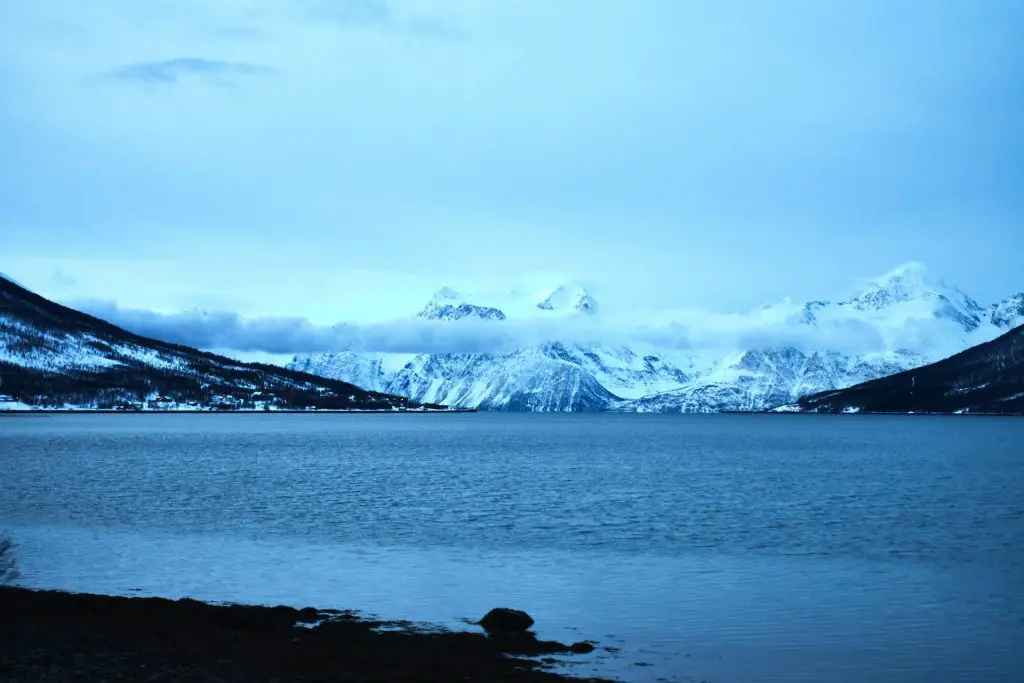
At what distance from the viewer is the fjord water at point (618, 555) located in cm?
3638

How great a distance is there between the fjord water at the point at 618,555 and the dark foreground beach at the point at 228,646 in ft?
9.47

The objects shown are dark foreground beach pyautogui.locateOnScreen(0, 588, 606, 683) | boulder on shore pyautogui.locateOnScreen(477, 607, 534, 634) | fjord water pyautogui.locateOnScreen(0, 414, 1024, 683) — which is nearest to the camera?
dark foreground beach pyautogui.locateOnScreen(0, 588, 606, 683)

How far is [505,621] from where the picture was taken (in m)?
37.4

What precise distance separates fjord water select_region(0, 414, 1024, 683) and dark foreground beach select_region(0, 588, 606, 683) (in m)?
2.89

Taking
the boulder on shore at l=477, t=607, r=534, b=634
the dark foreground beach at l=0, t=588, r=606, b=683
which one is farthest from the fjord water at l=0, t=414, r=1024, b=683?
the dark foreground beach at l=0, t=588, r=606, b=683

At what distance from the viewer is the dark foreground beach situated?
29359 millimetres

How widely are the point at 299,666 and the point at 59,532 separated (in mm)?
38426

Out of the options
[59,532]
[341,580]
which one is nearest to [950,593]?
[341,580]

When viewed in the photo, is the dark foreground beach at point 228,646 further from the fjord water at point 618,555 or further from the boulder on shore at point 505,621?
the fjord water at point 618,555

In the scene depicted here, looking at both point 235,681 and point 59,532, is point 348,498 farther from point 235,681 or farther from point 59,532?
point 235,681

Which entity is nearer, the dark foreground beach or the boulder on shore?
the dark foreground beach

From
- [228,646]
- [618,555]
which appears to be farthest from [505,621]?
[618,555]

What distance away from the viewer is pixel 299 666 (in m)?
30.7

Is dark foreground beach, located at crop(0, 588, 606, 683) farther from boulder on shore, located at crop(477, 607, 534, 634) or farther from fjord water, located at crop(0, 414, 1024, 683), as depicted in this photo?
fjord water, located at crop(0, 414, 1024, 683)
